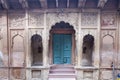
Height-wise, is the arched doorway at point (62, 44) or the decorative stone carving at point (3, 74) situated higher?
the arched doorway at point (62, 44)

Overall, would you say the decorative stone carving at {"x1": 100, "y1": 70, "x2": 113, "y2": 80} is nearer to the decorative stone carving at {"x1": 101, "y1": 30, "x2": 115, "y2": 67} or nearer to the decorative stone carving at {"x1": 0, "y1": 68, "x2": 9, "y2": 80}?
the decorative stone carving at {"x1": 101, "y1": 30, "x2": 115, "y2": 67}

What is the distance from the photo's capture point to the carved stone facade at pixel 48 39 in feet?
30.2

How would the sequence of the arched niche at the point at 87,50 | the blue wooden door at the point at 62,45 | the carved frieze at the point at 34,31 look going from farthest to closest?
the blue wooden door at the point at 62,45
the arched niche at the point at 87,50
the carved frieze at the point at 34,31

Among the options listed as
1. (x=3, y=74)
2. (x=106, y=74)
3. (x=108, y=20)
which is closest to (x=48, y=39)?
(x=3, y=74)

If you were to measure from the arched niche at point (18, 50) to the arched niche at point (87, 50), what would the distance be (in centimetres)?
339

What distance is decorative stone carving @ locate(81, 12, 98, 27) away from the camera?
362 inches

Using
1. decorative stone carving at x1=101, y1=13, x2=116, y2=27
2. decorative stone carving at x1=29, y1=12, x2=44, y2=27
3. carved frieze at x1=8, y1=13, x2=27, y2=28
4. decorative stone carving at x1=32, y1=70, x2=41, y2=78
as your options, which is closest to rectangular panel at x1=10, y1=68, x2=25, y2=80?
decorative stone carving at x1=32, y1=70, x2=41, y2=78

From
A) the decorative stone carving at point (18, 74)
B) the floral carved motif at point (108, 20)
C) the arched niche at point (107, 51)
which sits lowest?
the decorative stone carving at point (18, 74)

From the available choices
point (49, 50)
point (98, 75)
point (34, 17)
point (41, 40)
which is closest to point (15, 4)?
point (34, 17)

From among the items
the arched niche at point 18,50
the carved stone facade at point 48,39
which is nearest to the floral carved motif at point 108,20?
the carved stone facade at point 48,39

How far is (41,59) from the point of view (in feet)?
33.3

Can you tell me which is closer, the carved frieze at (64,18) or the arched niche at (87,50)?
the carved frieze at (64,18)

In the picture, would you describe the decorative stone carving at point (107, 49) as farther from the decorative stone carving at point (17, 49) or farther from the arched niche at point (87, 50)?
the decorative stone carving at point (17, 49)

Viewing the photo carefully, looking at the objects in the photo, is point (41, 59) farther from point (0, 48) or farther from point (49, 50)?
point (0, 48)
